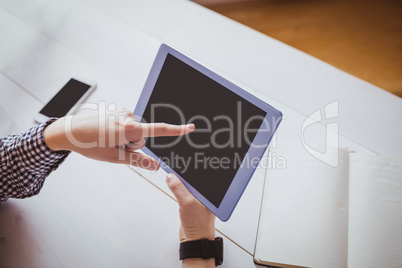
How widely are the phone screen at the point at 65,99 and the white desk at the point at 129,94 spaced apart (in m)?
0.04

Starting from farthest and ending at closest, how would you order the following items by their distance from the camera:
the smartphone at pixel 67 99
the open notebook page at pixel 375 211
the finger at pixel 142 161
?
1. the smartphone at pixel 67 99
2. the finger at pixel 142 161
3. the open notebook page at pixel 375 211

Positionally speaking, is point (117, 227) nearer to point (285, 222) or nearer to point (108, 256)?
point (108, 256)

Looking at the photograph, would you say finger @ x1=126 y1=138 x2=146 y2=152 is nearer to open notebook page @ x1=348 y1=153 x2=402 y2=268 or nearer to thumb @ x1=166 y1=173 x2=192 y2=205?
thumb @ x1=166 y1=173 x2=192 y2=205

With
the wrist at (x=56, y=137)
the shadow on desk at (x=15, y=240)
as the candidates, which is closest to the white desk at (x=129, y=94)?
the shadow on desk at (x=15, y=240)

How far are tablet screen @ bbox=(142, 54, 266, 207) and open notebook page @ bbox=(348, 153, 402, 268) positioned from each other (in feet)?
0.91

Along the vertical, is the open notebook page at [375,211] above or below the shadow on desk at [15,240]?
above

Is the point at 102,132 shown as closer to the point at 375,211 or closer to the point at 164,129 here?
the point at 164,129

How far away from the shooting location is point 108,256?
1.93 ft

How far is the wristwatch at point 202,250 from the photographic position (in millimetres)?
546

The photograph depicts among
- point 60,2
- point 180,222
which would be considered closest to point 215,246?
point 180,222

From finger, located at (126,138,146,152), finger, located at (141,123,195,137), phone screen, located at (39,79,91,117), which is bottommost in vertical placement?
finger, located at (126,138,146,152)

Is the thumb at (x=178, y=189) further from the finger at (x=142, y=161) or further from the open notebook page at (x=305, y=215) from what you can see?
the open notebook page at (x=305, y=215)

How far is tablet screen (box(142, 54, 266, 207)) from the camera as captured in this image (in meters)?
0.54

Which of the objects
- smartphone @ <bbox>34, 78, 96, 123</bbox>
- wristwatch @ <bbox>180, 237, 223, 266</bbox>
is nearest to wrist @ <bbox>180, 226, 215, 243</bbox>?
wristwatch @ <bbox>180, 237, 223, 266</bbox>
